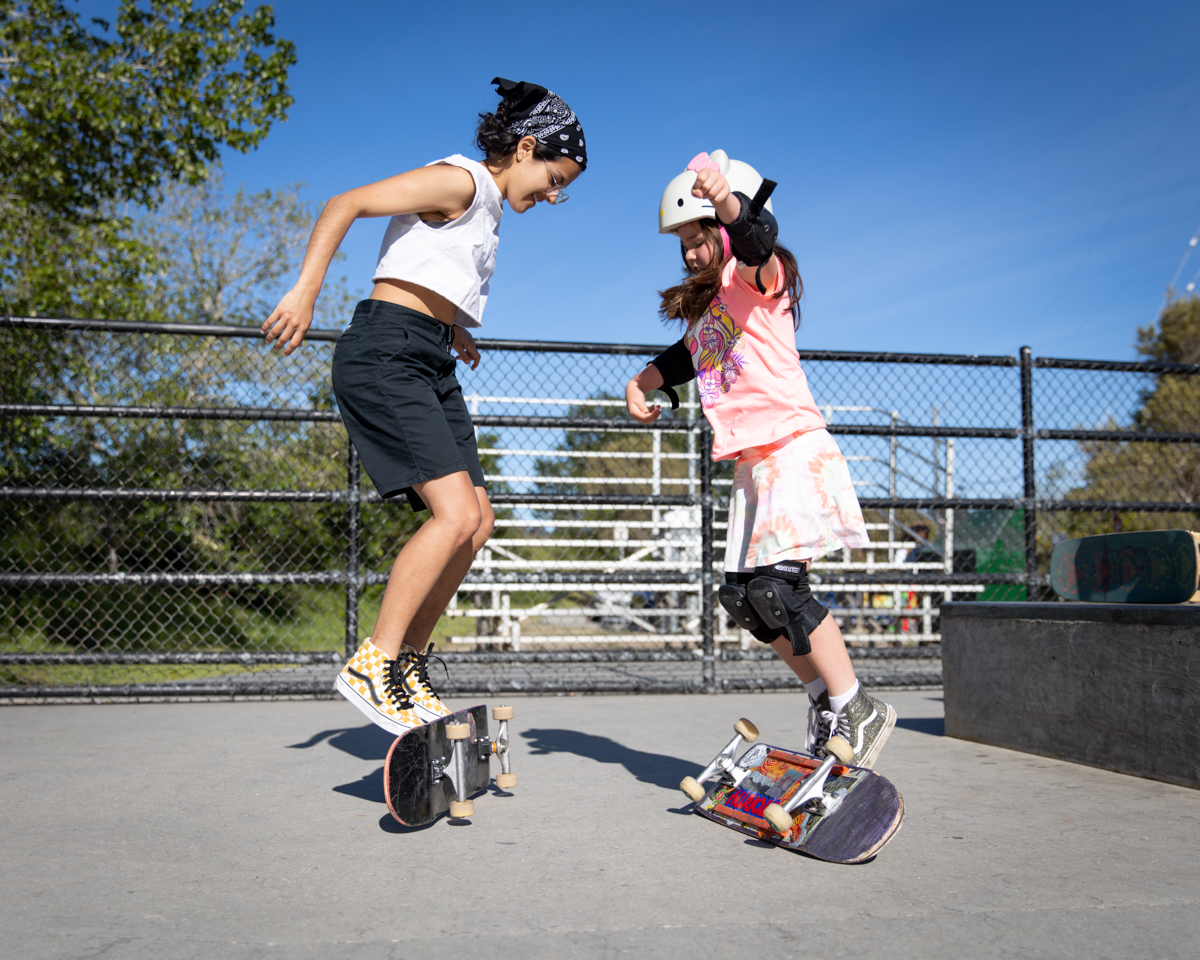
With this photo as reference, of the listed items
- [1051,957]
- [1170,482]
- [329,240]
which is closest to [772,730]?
[1051,957]

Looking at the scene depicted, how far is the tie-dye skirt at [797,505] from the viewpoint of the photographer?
7.06 feet

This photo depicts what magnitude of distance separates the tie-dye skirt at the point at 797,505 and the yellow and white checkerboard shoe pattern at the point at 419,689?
85cm

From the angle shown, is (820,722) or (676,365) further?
(676,365)

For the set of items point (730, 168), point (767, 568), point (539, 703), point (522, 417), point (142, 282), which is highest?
point (142, 282)

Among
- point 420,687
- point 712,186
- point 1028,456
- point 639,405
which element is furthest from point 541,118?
point 1028,456

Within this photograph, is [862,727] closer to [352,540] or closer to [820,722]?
[820,722]

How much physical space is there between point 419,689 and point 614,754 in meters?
0.91

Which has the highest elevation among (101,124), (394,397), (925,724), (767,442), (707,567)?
(101,124)

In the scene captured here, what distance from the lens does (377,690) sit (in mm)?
2123

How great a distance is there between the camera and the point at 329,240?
2109 mm

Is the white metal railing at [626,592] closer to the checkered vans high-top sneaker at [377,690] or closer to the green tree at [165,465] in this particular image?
the green tree at [165,465]

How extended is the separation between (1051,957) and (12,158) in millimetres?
8827

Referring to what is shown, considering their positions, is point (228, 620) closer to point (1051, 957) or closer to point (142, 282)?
point (142, 282)

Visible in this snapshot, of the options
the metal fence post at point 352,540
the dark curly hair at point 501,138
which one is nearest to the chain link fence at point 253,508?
the metal fence post at point 352,540
